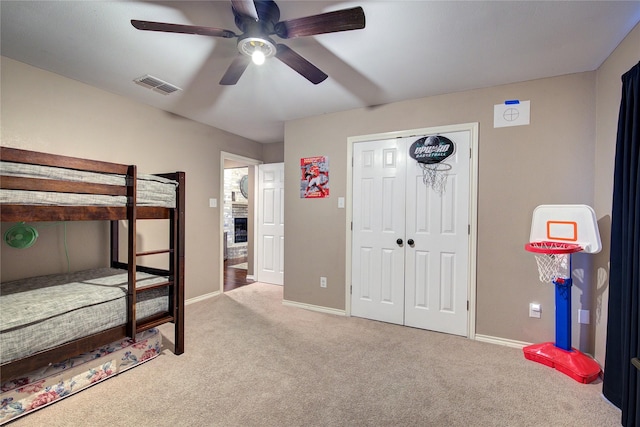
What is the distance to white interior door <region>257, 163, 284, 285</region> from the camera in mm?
4852

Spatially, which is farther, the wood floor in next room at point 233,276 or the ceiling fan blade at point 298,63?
the wood floor in next room at point 233,276

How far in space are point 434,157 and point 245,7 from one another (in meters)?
2.20

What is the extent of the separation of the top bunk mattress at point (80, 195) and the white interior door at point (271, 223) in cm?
250

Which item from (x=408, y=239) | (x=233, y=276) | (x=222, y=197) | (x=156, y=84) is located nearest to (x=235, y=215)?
(x=233, y=276)

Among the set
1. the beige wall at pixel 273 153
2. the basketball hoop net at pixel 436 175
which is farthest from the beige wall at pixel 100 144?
the basketball hoop net at pixel 436 175

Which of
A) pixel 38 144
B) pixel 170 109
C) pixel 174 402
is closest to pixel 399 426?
pixel 174 402

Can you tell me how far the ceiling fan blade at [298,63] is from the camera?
70.0 inches

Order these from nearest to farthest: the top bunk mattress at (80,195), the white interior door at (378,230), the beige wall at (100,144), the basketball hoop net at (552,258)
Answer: the top bunk mattress at (80,195) → the basketball hoop net at (552,258) → the beige wall at (100,144) → the white interior door at (378,230)

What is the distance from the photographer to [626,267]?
69.4 inches

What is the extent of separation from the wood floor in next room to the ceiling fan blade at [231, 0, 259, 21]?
12.7 feet

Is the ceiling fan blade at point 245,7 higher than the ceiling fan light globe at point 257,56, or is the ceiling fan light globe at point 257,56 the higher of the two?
the ceiling fan blade at point 245,7

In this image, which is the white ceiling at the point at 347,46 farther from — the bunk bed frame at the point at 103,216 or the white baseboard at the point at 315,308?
the white baseboard at the point at 315,308

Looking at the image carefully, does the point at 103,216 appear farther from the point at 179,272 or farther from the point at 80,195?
the point at 179,272

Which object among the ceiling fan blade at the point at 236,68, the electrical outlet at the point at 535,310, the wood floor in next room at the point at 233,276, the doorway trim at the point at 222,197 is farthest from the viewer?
the wood floor in next room at the point at 233,276
